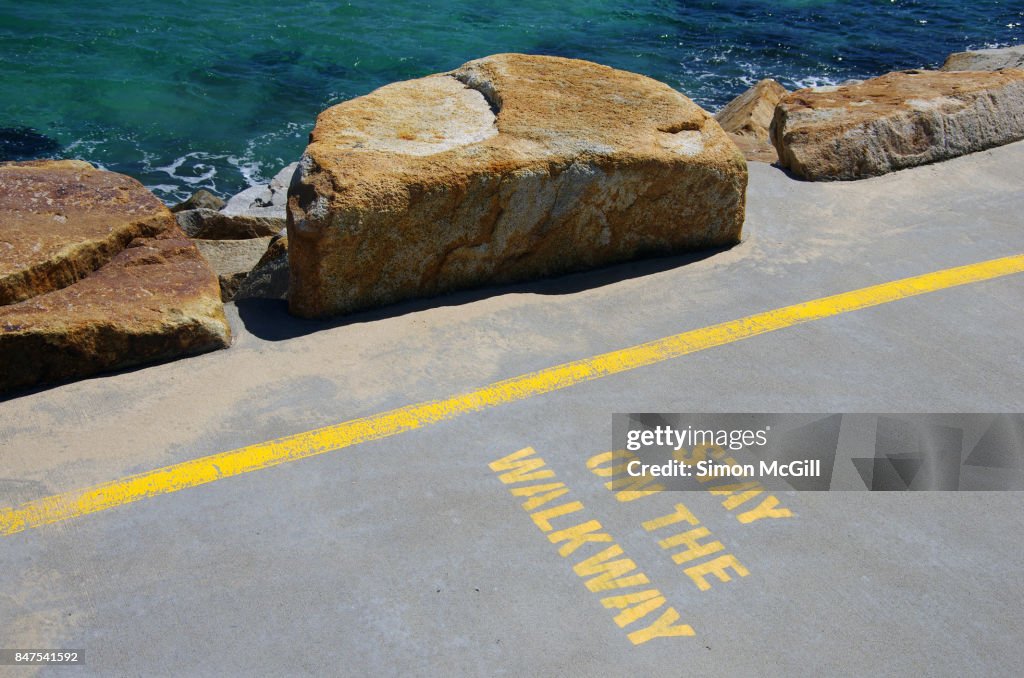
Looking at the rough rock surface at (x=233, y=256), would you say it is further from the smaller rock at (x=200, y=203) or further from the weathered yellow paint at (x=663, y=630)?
the weathered yellow paint at (x=663, y=630)

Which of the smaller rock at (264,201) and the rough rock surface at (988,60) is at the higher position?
the rough rock surface at (988,60)

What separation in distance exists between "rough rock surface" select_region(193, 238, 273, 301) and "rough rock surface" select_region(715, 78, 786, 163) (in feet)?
14.2

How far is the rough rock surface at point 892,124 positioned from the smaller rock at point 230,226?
4.22m

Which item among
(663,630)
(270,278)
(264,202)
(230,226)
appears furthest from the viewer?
(264,202)

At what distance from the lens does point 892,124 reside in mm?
7238

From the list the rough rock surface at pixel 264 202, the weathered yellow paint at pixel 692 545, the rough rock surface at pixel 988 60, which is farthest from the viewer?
the rough rock surface at pixel 988 60

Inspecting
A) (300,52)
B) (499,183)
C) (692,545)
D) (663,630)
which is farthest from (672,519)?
(300,52)

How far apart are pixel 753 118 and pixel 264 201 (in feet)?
16.2

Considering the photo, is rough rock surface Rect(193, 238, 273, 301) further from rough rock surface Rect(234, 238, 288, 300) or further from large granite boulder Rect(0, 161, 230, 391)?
large granite boulder Rect(0, 161, 230, 391)

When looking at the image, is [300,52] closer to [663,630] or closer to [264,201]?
[264,201]

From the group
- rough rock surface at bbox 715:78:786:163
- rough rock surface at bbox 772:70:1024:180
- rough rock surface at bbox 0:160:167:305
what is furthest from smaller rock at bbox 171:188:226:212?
rough rock surface at bbox 772:70:1024:180

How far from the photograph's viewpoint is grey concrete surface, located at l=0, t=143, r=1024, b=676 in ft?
11.0

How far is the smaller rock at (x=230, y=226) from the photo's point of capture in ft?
26.9

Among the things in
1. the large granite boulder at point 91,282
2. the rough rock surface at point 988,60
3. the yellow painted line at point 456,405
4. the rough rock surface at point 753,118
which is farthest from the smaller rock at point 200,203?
the rough rock surface at point 988,60
